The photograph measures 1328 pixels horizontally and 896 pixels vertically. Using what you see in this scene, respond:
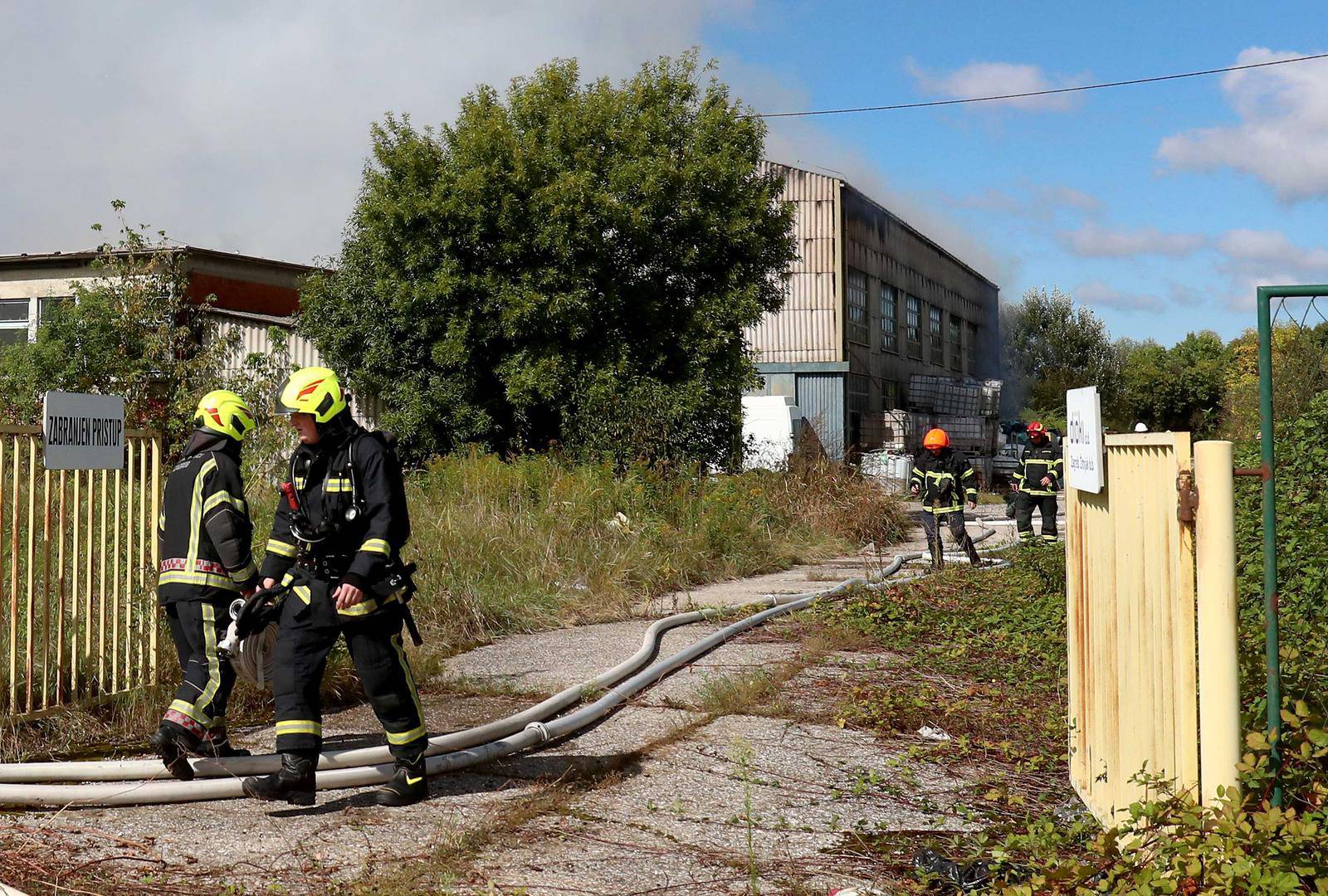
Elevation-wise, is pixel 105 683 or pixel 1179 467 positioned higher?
pixel 1179 467

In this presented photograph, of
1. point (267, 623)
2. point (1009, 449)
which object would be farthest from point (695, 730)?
point (1009, 449)

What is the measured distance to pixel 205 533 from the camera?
572cm

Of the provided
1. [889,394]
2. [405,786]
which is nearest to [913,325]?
[889,394]

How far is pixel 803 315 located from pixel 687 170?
496 inches

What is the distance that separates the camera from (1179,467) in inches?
139

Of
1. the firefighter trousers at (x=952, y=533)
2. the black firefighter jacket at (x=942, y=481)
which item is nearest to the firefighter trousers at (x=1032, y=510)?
the black firefighter jacket at (x=942, y=481)

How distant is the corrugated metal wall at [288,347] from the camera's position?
80.4ft

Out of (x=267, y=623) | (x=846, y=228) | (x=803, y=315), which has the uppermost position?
(x=846, y=228)

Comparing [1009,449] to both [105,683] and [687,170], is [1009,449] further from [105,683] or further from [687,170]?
[105,683]

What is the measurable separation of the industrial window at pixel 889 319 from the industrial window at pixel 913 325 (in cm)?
124

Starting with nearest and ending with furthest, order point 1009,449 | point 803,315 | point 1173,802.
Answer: point 1173,802, point 803,315, point 1009,449

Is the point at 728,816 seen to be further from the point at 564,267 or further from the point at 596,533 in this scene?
the point at 564,267

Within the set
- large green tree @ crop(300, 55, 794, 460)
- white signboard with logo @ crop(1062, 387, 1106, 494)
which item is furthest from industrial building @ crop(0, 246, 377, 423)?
white signboard with logo @ crop(1062, 387, 1106, 494)

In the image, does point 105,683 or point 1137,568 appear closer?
point 1137,568
